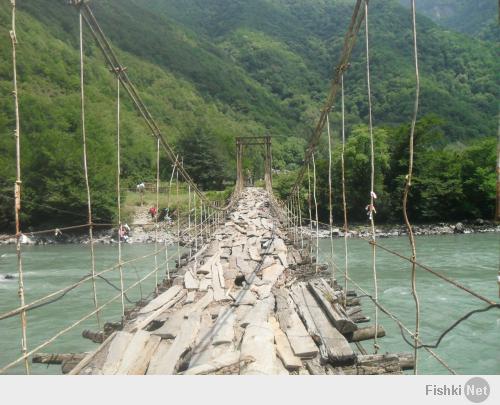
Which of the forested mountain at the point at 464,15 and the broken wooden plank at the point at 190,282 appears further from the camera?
the forested mountain at the point at 464,15

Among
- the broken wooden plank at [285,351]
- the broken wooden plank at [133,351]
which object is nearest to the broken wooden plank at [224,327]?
the broken wooden plank at [285,351]

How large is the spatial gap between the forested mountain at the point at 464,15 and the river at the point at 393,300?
52.0 meters

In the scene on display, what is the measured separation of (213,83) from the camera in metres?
84.3

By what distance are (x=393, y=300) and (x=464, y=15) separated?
11553 cm

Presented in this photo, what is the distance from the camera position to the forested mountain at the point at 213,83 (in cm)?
3478

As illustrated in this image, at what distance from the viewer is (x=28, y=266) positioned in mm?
15031

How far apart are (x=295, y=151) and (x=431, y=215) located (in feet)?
124

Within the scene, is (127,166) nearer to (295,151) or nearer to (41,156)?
(41,156)

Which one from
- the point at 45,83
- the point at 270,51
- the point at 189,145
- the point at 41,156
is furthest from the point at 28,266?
the point at 270,51

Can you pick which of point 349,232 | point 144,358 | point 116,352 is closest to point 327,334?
point 144,358

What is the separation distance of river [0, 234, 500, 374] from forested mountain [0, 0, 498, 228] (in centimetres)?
413

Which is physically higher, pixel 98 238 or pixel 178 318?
pixel 178 318

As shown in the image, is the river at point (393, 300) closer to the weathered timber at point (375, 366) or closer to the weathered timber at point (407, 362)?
the weathered timber at point (375, 366)

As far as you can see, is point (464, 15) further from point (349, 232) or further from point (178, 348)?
point (178, 348)
